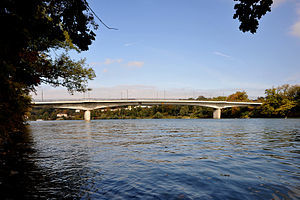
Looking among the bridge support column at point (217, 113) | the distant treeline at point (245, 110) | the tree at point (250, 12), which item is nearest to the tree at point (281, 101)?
the distant treeline at point (245, 110)

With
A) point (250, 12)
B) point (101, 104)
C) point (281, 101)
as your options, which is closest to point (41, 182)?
point (250, 12)

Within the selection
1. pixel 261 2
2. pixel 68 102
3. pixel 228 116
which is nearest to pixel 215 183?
pixel 261 2

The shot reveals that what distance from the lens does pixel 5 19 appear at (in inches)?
136

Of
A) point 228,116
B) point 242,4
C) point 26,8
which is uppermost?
point 242,4

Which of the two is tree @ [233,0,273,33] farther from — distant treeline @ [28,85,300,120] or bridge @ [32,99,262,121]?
distant treeline @ [28,85,300,120]

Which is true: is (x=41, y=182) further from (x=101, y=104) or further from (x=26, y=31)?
(x=101, y=104)

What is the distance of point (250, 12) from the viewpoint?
5.94 metres

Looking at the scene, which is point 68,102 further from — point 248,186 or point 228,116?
point 228,116

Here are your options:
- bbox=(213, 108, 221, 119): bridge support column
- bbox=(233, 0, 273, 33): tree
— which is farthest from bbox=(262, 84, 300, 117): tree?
bbox=(233, 0, 273, 33): tree

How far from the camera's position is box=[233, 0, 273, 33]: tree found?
579 centimetres

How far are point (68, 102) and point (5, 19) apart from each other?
3134 inches

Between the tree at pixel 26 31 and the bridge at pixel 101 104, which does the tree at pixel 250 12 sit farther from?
the bridge at pixel 101 104

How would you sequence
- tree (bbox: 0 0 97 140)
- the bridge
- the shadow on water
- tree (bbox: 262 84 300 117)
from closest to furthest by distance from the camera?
tree (bbox: 0 0 97 140) → the shadow on water → the bridge → tree (bbox: 262 84 300 117)

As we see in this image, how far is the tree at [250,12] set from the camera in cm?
579
